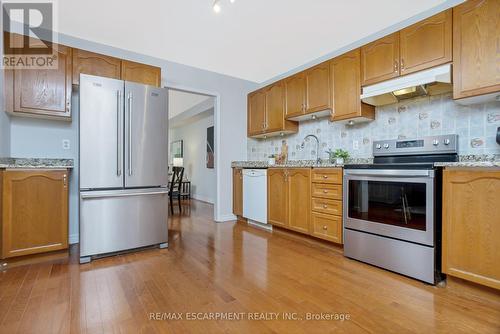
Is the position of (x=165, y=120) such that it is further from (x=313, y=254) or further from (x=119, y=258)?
(x=313, y=254)

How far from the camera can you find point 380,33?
9.30 feet

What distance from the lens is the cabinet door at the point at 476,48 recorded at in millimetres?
1735

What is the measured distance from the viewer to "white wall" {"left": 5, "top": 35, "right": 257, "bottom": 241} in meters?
2.65

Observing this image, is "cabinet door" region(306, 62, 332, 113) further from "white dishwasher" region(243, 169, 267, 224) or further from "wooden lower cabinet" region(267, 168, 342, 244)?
"white dishwasher" region(243, 169, 267, 224)

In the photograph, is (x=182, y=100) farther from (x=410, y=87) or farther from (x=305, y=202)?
(x=410, y=87)

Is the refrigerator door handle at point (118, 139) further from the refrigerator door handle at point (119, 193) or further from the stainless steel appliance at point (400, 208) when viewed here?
the stainless steel appliance at point (400, 208)

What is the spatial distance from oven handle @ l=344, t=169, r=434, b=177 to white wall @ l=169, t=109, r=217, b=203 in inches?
166

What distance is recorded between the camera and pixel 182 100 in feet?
19.3

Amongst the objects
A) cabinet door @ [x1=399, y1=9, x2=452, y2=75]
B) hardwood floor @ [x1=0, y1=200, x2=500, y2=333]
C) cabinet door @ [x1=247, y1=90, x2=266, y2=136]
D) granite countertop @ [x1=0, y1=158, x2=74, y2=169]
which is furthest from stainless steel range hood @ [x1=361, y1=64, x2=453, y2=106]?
granite countertop @ [x1=0, y1=158, x2=74, y2=169]

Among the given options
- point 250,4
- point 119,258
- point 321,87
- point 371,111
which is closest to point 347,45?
point 321,87

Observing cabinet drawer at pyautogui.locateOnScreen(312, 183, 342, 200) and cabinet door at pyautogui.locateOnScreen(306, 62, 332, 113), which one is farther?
cabinet door at pyautogui.locateOnScreen(306, 62, 332, 113)

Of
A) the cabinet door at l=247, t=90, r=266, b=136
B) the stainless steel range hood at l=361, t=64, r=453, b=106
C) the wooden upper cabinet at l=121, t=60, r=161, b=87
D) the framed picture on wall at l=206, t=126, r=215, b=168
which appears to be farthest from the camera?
the framed picture on wall at l=206, t=126, r=215, b=168

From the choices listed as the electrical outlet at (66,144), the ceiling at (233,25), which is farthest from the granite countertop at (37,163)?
the ceiling at (233,25)

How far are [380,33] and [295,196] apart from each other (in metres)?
2.15
